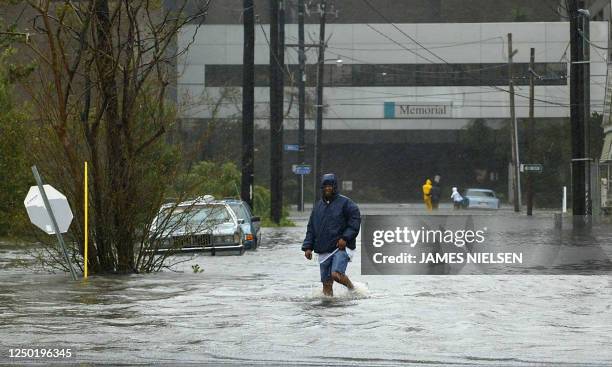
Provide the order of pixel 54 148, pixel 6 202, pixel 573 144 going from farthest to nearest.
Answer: pixel 573 144, pixel 6 202, pixel 54 148

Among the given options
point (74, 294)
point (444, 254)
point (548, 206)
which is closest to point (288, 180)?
point (548, 206)

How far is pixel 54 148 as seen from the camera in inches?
820

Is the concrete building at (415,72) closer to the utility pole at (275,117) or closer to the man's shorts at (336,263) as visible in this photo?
the utility pole at (275,117)

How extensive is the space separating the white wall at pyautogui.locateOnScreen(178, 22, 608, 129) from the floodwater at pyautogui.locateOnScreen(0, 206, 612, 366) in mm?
61995

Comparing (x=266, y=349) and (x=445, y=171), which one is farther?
(x=445, y=171)

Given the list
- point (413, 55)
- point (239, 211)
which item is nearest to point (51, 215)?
point (239, 211)

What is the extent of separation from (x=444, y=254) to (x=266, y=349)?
12.7 m

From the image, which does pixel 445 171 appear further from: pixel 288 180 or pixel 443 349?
pixel 443 349

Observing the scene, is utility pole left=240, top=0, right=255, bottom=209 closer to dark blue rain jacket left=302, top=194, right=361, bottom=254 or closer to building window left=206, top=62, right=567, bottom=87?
dark blue rain jacket left=302, top=194, right=361, bottom=254

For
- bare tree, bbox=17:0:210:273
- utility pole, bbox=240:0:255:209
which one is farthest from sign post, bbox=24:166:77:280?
utility pole, bbox=240:0:255:209

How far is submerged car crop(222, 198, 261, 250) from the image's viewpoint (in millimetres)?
29156

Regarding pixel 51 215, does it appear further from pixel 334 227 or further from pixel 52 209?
pixel 334 227

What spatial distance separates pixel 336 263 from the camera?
16641mm

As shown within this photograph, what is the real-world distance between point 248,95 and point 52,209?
1856 centimetres
